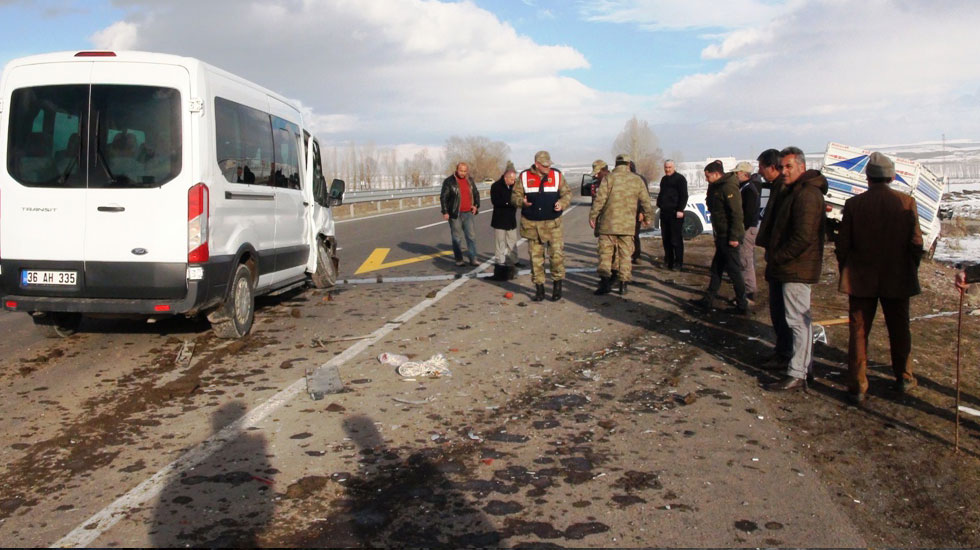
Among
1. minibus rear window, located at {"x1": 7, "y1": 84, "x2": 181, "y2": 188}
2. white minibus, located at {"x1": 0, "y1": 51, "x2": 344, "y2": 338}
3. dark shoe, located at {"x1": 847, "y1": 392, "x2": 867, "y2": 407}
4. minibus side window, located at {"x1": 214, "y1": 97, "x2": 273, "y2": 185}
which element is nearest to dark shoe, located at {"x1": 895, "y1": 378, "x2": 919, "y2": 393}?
dark shoe, located at {"x1": 847, "y1": 392, "x2": 867, "y2": 407}

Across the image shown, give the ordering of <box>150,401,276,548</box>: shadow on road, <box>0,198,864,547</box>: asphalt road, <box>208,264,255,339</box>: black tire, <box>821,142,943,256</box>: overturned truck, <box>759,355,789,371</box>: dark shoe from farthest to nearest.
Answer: <box>821,142,943,256</box>: overturned truck, <box>208,264,255,339</box>: black tire, <box>759,355,789,371</box>: dark shoe, <box>0,198,864,547</box>: asphalt road, <box>150,401,276,548</box>: shadow on road

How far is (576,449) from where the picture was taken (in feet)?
16.3

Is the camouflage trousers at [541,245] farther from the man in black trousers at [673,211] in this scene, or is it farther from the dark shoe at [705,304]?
the man in black trousers at [673,211]

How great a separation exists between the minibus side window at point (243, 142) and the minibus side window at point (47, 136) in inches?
46.4

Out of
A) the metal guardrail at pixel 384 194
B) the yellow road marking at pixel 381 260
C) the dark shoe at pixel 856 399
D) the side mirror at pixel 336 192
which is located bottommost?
the dark shoe at pixel 856 399

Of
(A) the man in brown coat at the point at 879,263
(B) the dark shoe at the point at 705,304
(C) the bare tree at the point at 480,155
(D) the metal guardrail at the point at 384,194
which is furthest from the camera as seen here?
(C) the bare tree at the point at 480,155

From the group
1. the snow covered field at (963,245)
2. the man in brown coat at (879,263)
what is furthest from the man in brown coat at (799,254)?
the snow covered field at (963,245)

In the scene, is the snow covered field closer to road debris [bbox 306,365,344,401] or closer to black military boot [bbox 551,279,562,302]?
black military boot [bbox 551,279,562,302]

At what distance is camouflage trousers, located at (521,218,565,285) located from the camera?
34.3ft

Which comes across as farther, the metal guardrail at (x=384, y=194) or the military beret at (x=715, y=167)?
the metal guardrail at (x=384, y=194)

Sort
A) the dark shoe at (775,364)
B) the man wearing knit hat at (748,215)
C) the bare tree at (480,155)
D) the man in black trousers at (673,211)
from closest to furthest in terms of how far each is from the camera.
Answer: the dark shoe at (775,364)
the man wearing knit hat at (748,215)
the man in black trousers at (673,211)
the bare tree at (480,155)

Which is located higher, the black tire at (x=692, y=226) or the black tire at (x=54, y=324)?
the black tire at (x=692, y=226)

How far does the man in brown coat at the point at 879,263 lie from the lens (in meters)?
5.92

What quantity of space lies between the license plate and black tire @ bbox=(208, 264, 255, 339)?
1.32m
